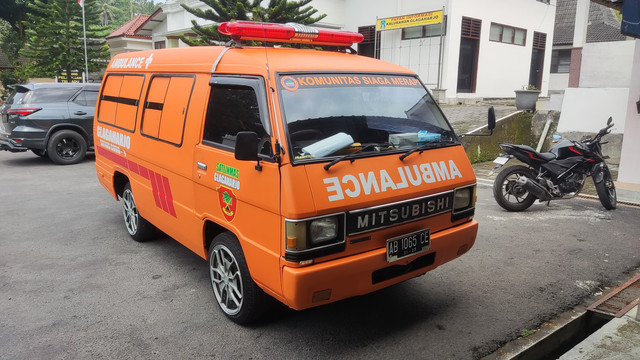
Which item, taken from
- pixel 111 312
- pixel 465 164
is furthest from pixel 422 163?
pixel 111 312

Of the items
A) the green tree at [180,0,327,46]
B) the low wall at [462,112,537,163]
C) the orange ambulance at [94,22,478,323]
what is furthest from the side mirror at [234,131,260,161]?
the green tree at [180,0,327,46]

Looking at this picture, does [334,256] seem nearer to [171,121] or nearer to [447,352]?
[447,352]

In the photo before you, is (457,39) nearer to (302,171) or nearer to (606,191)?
(606,191)

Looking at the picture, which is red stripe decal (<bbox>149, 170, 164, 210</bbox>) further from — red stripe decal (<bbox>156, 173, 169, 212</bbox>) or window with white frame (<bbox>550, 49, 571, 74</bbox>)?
window with white frame (<bbox>550, 49, 571, 74</bbox>)

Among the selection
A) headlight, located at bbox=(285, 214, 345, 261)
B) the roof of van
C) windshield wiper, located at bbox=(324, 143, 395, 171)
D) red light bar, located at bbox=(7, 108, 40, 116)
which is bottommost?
headlight, located at bbox=(285, 214, 345, 261)

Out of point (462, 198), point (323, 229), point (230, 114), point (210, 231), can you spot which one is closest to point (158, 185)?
point (210, 231)

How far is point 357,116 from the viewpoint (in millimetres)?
3500

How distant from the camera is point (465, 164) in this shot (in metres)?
3.76

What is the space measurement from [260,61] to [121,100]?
8.79 ft

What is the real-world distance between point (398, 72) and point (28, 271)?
400 centimetres

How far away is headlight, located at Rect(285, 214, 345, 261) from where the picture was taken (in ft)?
9.30

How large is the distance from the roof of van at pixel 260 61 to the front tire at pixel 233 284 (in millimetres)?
1290

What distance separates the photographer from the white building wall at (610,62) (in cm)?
945

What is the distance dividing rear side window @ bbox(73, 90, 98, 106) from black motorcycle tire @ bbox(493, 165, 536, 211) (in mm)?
8837
